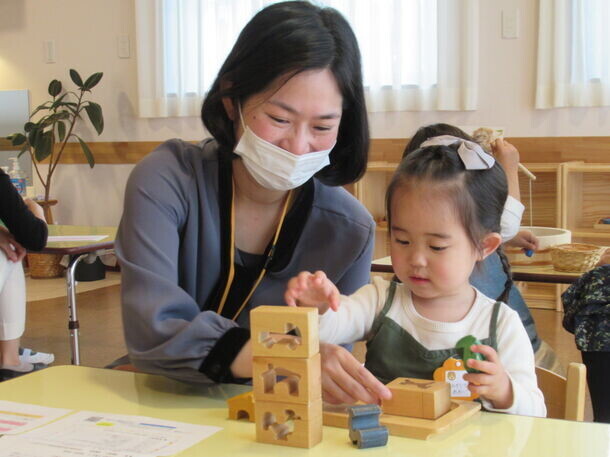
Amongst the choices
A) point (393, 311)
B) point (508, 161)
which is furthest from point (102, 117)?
point (393, 311)

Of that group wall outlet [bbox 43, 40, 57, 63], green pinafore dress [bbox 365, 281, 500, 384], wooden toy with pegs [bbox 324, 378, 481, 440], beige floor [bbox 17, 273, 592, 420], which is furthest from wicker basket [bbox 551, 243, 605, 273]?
wall outlet [bbox 43, 40, 57, 63]

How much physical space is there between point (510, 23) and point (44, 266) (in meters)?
3.94

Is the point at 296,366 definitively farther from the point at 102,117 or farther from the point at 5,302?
the point at 102,117

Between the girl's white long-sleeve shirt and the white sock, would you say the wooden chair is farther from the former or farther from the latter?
the white sock

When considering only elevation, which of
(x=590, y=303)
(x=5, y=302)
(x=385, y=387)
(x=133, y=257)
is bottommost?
(x=5, y=302)

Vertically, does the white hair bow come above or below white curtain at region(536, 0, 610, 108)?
below

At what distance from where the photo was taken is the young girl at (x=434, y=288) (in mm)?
1308

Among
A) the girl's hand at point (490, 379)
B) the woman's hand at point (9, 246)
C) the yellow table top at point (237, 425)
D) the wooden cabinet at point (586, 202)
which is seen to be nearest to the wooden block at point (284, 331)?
the yellow table top at point (237, 425)

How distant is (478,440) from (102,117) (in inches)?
230

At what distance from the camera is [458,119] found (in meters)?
5.20

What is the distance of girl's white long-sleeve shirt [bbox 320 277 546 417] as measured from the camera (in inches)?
50.0

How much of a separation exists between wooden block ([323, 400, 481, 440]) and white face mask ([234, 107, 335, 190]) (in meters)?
0.58

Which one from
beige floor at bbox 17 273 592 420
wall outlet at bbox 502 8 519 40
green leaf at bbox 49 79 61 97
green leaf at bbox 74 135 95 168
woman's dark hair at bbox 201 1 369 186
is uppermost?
wall outlet at bbox 502 8 519 40

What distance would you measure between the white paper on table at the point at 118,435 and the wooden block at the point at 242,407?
4 centimetres
